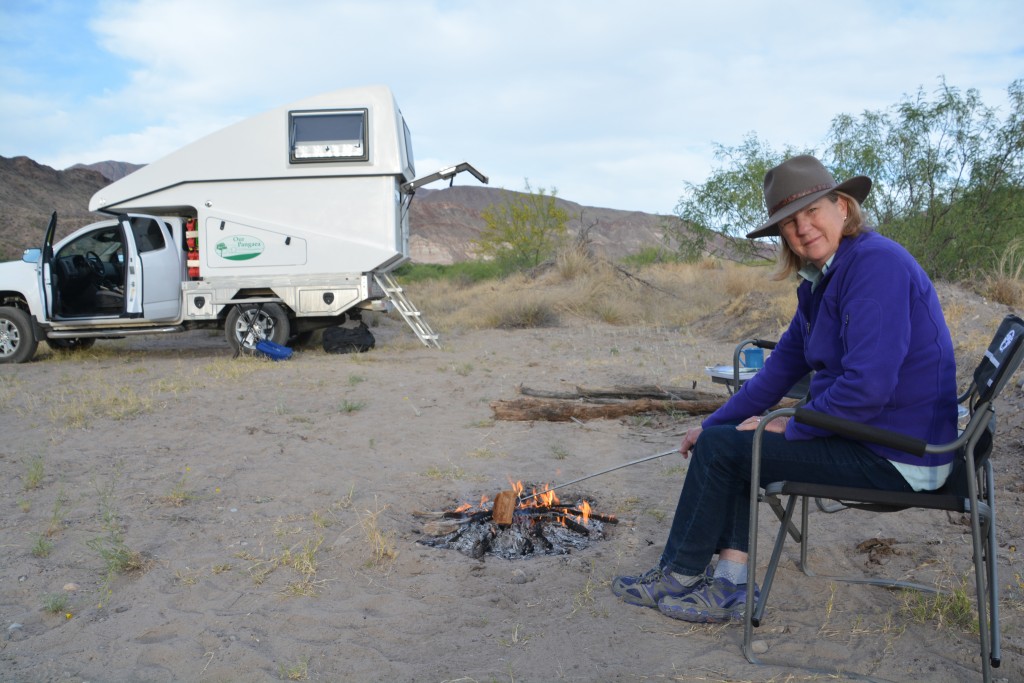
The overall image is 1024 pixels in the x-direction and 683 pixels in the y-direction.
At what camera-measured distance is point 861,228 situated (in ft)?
9.97

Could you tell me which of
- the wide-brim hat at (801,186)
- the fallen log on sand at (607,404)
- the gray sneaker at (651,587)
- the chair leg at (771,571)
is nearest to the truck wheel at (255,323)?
the fallen log on sand at (607,404)

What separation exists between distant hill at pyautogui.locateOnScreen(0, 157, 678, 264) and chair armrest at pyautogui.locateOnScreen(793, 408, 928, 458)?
1601 cm

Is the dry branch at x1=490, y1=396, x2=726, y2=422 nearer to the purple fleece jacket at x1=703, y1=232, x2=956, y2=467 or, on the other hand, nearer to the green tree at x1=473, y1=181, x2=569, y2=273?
the purple fleece jacket at x1=703, y1=232, x2=956, y2=467

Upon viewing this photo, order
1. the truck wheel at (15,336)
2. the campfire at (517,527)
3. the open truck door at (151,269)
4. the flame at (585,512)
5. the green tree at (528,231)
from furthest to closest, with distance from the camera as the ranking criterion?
the green tree at (528,231), the truck wheel at (15,336), the open truck door at (151,269), the flame at (585,512), the campfire at (517,527)

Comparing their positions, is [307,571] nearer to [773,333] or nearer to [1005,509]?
[1005,509]

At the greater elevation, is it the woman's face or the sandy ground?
the woman's face

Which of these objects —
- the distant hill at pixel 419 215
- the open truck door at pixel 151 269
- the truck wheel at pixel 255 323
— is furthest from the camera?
the distant hill at pixel 419 215

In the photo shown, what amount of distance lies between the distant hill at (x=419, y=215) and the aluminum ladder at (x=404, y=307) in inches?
298

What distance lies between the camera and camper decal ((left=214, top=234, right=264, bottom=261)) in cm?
1062

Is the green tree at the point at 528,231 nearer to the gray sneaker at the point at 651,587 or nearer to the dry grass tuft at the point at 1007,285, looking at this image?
the dry grass tuft at the point at 1007,285

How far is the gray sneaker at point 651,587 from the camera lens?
3.28 metres

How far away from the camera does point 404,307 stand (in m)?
11.7

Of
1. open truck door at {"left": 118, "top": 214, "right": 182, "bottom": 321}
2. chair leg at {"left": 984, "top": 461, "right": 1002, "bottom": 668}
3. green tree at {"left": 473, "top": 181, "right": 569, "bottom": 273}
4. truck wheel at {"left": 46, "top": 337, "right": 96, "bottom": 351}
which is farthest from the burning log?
green tree at {"left": 473, "top": 181, "right": 569, "bottom": 273}

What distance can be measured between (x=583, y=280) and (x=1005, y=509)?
13462 millimetres
